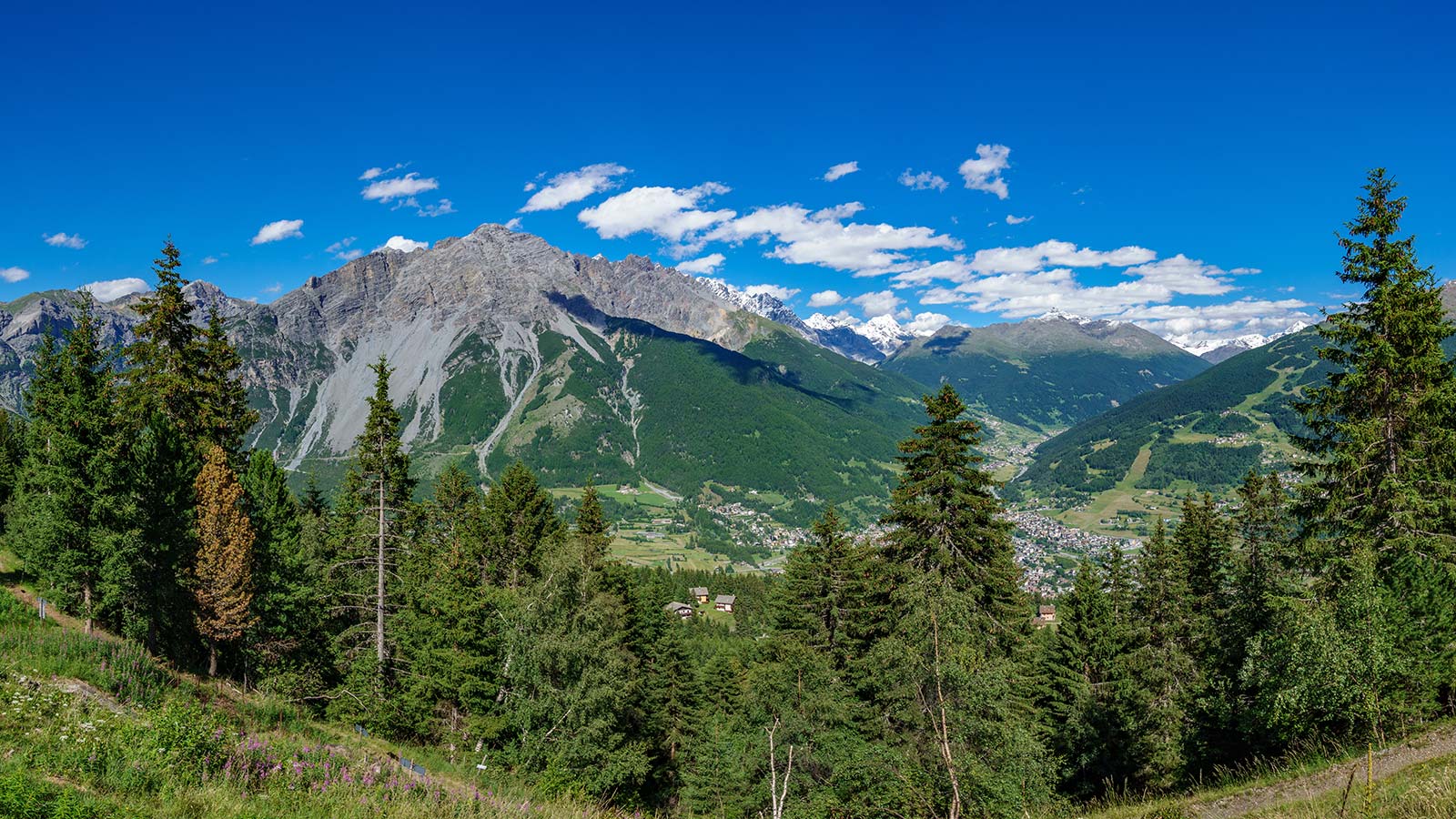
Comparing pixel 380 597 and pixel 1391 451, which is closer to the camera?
pixel 1391 451

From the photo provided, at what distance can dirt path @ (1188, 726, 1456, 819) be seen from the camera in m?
12.1

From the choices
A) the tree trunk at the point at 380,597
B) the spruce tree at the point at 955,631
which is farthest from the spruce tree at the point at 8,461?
the spruce tree at the point at 955,631

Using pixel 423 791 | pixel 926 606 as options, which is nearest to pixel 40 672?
pixel 423 791

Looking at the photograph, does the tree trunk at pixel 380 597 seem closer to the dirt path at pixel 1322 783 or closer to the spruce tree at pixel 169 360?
the spruce tree at pixel 169 360

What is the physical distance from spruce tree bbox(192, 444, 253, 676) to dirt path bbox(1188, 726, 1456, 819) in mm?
28426

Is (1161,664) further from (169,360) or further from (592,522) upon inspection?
(169,360)

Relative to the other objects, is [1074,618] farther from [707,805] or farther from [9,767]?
[9,767]

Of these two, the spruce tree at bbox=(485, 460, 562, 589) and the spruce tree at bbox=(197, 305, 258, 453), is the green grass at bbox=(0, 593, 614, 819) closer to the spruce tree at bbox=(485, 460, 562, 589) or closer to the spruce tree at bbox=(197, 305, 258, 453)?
the spruce tree at bbox=(197, 305, 258, 453)

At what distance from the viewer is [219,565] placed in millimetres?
22938

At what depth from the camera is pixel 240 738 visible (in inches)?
427

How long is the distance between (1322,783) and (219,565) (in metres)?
31.3

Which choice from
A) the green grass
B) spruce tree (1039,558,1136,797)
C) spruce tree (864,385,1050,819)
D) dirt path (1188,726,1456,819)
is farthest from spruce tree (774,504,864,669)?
the green grass

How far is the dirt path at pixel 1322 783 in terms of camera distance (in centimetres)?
1209

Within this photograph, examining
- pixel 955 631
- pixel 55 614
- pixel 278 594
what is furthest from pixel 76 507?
pixel 955 631
